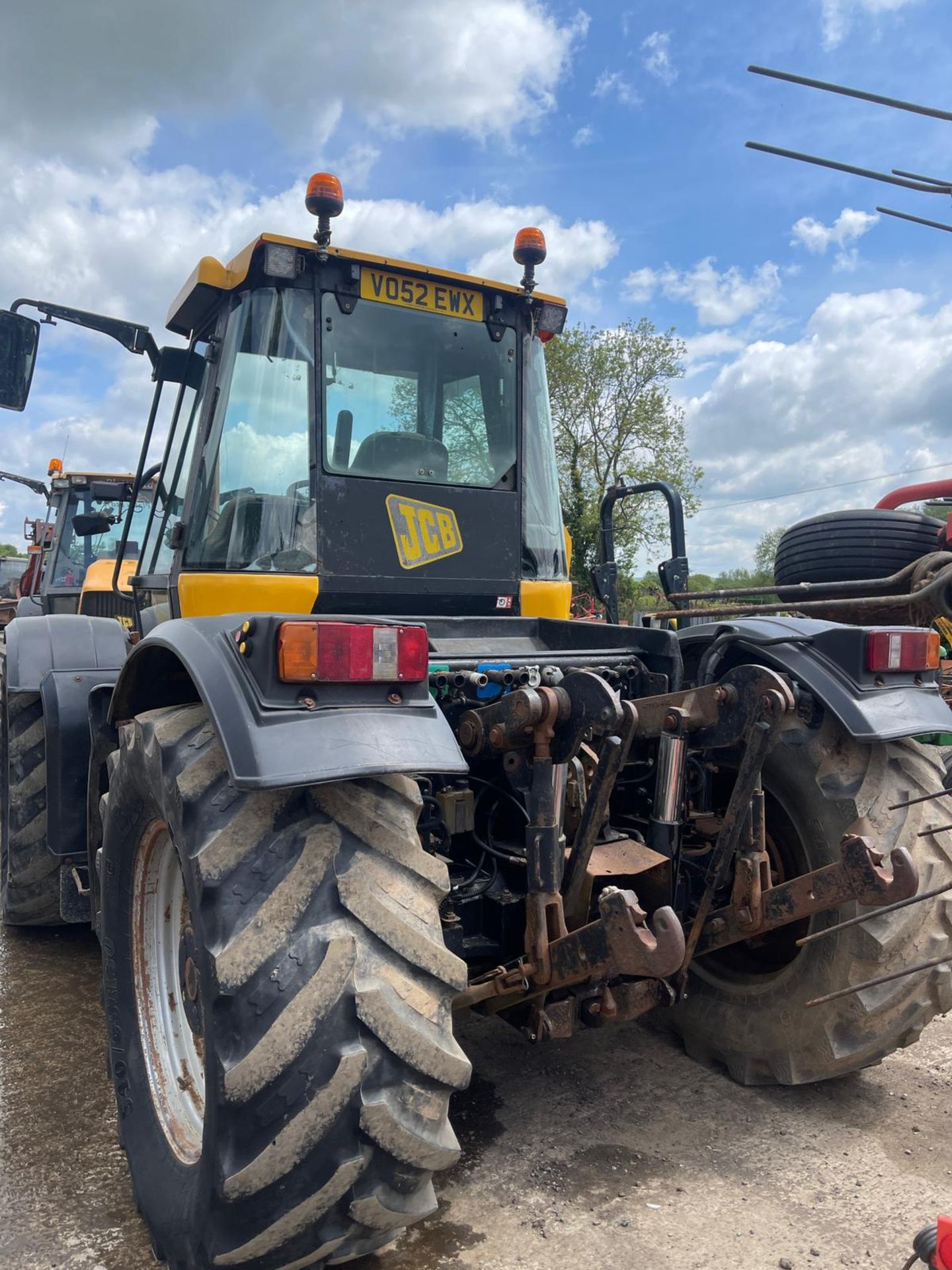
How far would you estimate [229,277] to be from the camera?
302cm

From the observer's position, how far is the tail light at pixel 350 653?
1.87 metres

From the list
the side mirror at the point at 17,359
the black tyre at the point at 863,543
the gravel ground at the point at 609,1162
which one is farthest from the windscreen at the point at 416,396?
the black tyre at the point at 863,543

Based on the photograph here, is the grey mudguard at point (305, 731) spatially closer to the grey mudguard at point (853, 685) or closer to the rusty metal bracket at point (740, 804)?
the rusty metal bracket at point (740, 804)

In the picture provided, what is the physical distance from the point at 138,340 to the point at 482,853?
2245mm

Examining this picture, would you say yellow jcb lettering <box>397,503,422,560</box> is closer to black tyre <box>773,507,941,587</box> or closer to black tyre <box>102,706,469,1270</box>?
black tyre <box>102,706,469,1270</box>

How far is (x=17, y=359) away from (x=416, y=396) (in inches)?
54.0

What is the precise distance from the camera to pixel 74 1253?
221cm

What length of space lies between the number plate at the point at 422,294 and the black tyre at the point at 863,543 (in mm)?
3350

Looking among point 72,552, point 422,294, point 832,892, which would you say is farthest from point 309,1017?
point 72,552

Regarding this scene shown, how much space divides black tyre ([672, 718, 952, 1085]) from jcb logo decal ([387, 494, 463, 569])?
1.27 meters

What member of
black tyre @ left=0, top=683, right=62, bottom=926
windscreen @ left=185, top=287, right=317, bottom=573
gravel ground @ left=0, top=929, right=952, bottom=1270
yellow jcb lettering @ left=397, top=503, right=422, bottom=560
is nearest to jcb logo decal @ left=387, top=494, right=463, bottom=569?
yellow jcb lettering @ left=397, top=503, right=422, bottom=560

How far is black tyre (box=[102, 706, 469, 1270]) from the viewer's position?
172 centimetres

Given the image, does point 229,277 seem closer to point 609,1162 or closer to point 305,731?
point 305,731

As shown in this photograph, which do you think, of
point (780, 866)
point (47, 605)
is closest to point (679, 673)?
point (780, 866)
